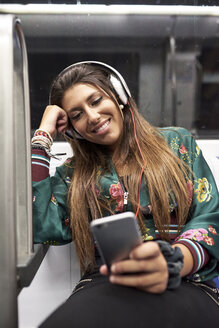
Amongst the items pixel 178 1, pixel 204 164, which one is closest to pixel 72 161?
pixel 204 164

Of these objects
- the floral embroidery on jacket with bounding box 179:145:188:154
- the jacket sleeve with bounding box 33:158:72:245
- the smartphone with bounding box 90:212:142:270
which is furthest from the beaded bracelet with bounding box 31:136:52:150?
the smartphone with bounding box 90:212:142:270

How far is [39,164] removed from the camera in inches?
42.4

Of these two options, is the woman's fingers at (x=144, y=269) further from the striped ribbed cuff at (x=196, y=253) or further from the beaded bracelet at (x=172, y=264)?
the striped ribbed cuff at (x=196, y=253)

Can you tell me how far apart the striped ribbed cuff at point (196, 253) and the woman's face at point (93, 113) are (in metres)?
0.48

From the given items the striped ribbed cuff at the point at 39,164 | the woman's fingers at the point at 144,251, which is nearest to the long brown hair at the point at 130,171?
the striped ribbed cuff at the point at 39,164

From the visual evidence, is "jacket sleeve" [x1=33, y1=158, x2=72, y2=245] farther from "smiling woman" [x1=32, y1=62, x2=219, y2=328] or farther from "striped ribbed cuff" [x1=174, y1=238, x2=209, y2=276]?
"striped ribbed cuff" [x1=174, y1=238, x2=209, y2=276]

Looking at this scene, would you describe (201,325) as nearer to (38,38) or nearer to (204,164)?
(204,164)

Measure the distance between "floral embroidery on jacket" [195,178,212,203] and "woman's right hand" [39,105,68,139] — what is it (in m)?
0.54

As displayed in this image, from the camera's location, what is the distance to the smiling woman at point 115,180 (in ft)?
3.16

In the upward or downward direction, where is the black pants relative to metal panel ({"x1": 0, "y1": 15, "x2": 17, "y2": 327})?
downward

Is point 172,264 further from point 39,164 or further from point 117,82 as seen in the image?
point 117,82

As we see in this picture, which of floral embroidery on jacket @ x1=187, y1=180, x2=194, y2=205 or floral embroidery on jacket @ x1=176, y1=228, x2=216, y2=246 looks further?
floral embroidery on jacket @ x1=187, y1=180, x2=194, y2=205

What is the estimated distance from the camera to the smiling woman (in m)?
0.96

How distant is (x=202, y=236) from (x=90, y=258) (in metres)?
0.40
